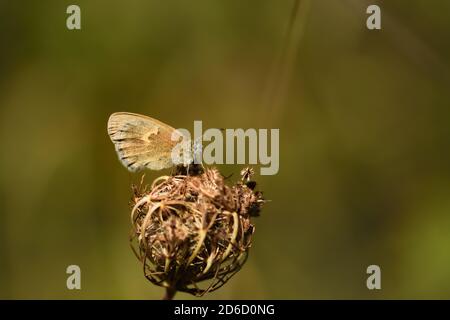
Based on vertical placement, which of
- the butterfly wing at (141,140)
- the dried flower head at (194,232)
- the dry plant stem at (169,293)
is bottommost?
the dry plant stem at (169,293)

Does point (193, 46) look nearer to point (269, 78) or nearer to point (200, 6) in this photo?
point (200, 6)

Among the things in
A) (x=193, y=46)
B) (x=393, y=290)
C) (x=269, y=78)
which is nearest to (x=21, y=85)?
(x=193, y=46)

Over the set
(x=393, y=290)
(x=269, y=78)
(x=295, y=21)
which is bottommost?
(x=393, y=290)

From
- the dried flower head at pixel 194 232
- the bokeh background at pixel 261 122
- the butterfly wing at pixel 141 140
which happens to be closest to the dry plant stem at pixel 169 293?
the dried flower head at pixel 194 232

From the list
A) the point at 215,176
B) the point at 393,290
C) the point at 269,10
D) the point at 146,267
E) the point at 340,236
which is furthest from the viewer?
the point at 269,10

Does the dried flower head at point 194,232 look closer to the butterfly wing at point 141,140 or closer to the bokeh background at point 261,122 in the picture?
the butterfly wing at point 141,140

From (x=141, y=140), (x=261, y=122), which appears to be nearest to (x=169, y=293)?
(x=141, y=140)

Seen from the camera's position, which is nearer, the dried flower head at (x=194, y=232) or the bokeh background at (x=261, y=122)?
the dried flower head at (x=194, y=232)
